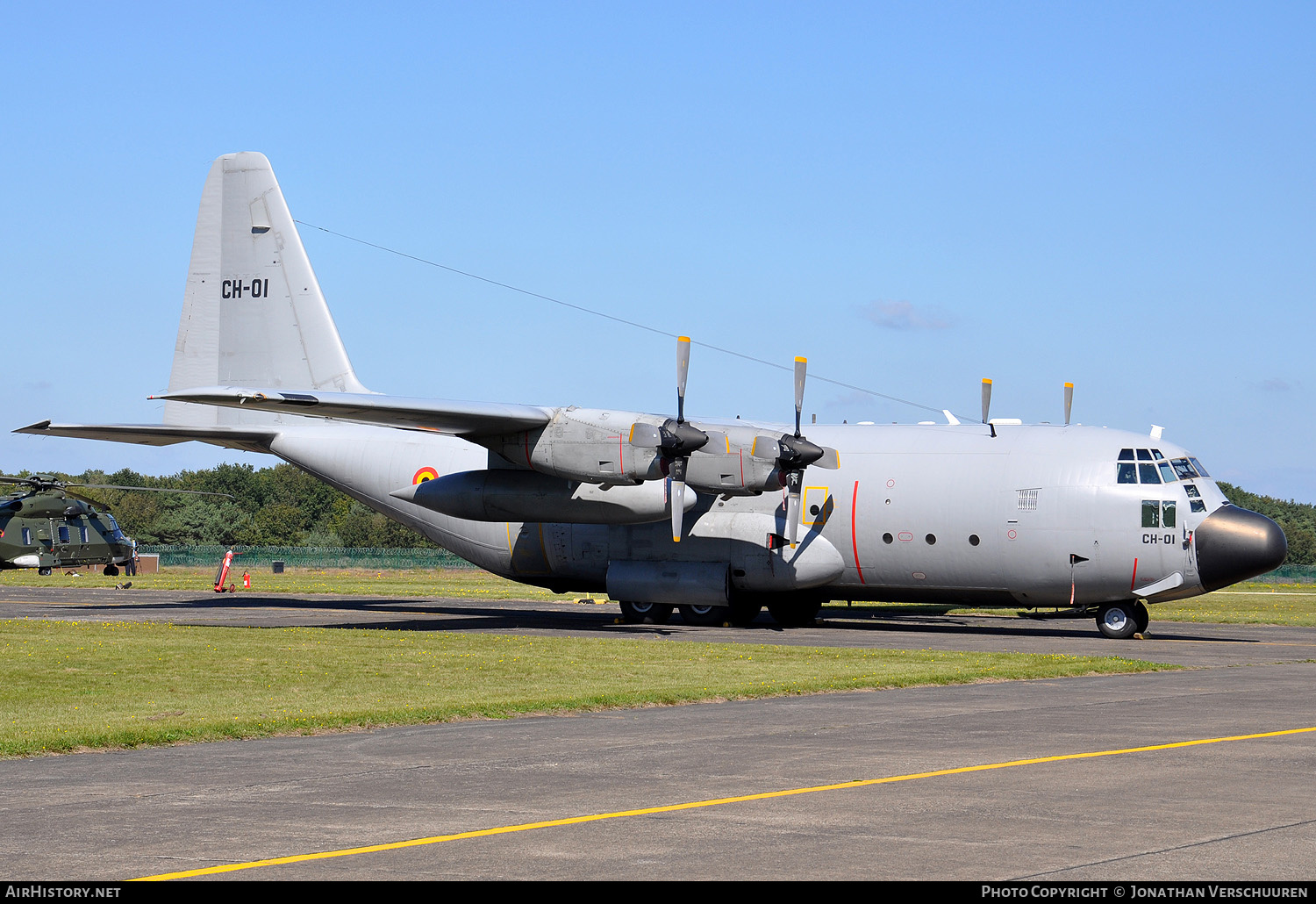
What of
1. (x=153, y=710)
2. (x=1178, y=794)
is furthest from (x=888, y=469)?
(x=1178, y=794)

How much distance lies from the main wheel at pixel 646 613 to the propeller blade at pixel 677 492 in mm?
4397

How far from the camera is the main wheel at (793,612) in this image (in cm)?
3500

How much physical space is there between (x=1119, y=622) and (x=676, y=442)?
1061 cm

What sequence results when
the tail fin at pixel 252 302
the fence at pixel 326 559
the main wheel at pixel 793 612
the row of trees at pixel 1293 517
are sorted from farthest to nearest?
the row of trees at pixel 1293 517, the fence at pixel 326 559, the tail fin at pixel 252 302, the main wheel at pixel 793 612

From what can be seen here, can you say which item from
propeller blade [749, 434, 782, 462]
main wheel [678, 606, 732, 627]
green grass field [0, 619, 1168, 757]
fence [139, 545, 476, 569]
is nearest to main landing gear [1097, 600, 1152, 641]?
green grass field [0, 619, 1168, 757]

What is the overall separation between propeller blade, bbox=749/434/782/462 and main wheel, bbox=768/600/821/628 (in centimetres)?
608

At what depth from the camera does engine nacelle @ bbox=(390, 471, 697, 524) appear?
3122 centimetres

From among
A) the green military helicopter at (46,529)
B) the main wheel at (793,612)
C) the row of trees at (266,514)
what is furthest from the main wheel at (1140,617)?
the row of trees at (266,514)

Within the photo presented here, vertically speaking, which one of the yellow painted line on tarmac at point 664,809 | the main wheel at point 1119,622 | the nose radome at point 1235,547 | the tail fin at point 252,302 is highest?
the tail fin at point 252,302

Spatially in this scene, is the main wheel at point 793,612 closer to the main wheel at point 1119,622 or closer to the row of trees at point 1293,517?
the main wheel at point 1119,622

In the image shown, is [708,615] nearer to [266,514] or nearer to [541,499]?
[541,499]

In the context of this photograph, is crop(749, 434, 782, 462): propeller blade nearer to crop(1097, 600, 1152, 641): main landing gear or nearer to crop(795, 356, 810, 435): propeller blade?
crop(795, 356, 810, 435): propeller blade

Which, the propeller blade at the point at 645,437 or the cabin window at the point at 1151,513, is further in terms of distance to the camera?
the propeller blade at the point at 645,437

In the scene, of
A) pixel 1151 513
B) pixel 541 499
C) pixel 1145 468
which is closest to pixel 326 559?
pixel 541 499
